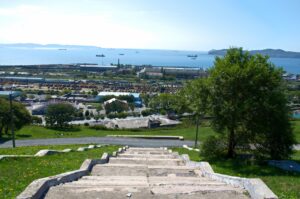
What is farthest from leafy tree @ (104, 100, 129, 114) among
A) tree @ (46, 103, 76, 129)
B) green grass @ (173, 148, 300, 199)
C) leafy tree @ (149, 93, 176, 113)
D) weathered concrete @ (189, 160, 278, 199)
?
weathered concrete @ (189, 160, 278, 199)

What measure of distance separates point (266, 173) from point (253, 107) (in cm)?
358

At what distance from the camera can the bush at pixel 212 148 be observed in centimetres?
1752

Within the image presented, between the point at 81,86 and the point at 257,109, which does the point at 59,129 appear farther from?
the point at 81,86

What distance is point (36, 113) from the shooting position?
8044cm

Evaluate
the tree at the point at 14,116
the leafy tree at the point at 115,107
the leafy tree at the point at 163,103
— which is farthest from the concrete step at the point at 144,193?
the leafy tree at the point at 115,107

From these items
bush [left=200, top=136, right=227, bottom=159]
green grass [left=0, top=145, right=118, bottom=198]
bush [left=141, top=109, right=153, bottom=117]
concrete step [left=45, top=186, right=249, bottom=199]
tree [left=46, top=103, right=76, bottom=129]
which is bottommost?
bush [left=141, top=109, right=153, bottom=117]

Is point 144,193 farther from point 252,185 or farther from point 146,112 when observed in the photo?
point 146,112

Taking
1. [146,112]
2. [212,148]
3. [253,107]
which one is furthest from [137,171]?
[146,112]

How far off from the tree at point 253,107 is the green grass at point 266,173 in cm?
141

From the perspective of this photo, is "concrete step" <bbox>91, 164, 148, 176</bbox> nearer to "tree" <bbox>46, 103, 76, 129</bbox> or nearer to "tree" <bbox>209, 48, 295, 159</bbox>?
"tree" <bbox>209, 48, 295, 159</bbox>

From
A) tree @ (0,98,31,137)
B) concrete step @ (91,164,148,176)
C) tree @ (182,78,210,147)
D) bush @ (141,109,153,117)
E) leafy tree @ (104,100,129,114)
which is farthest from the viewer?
leafy tree @ (104,100,129,114)

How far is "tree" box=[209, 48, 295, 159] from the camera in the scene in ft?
53.0

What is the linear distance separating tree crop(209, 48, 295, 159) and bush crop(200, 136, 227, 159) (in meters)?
0.65

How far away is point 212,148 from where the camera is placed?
17625 mm
